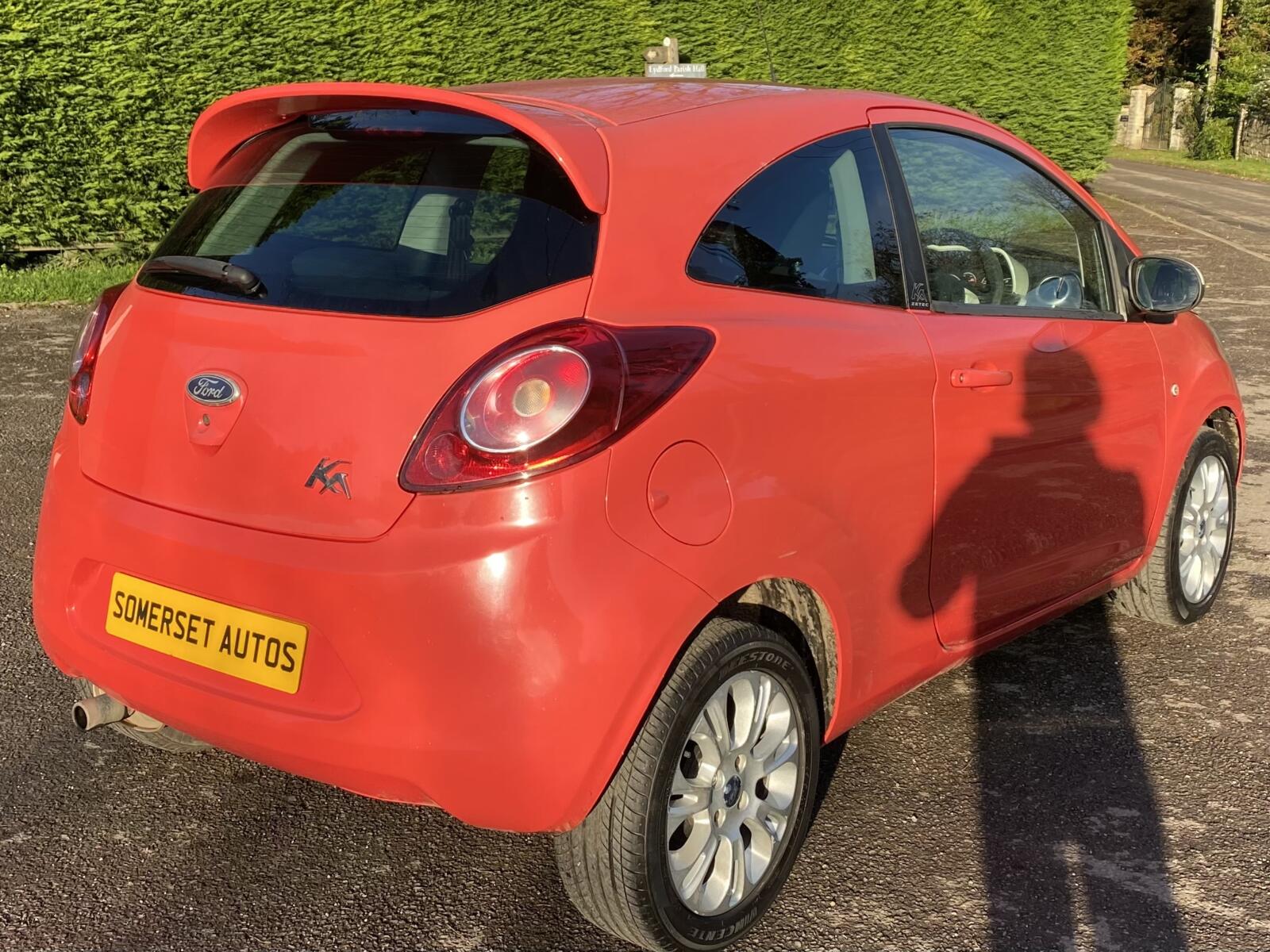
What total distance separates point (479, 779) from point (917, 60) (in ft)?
57.3

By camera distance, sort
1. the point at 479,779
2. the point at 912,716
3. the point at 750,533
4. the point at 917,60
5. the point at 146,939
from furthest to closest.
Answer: the point at 917,60 < the point at 912,716 < the point at 146,939 < the point at 750,533 < the point at 479,779

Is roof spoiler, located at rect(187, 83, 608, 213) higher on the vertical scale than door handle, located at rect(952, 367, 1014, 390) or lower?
higher

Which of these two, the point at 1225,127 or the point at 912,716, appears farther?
the point at 1225,127

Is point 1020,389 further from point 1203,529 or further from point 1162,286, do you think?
point 1203,529

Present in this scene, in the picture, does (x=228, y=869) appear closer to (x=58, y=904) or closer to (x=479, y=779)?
(x=58, y=904)

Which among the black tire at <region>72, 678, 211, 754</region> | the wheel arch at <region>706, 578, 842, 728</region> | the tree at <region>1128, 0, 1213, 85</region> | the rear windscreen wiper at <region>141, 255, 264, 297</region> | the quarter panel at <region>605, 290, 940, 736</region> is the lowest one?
the tree at <region>1128, 0, 1213, 85</region>

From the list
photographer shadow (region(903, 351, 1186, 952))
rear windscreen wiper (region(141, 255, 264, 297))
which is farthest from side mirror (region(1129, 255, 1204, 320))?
rear windscreen wiper (region(141, 255, 264, 297))

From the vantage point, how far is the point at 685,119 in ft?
8.83

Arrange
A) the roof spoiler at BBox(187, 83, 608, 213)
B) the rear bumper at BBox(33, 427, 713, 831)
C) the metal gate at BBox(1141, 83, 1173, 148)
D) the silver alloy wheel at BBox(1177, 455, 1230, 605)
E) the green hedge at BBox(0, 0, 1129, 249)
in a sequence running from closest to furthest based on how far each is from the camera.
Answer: the rear bumper at BBox(33, 427, 713, 831) → the roof spoiler at BBox(187, 83, 608, 213) → the silver alloy wheel at BBox(1177, 455, 1230, 605) → the green hedge at BBox(0, 0, 1129, 249) → the metal gate at BBox(1141, 83, 1173, 148)

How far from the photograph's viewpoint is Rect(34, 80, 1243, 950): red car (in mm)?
Answer: 2193

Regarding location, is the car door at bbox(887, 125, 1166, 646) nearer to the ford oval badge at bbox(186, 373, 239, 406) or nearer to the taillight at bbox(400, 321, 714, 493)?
the taillight at bbox(400, 321, 714, 493)

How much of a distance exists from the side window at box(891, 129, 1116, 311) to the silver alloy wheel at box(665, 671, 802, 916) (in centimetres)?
109

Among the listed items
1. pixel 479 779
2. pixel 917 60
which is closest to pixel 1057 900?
pixel 479 779

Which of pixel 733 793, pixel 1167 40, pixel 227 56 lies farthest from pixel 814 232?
pixel 1167 40
